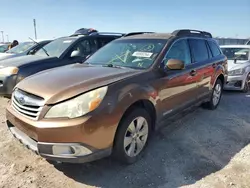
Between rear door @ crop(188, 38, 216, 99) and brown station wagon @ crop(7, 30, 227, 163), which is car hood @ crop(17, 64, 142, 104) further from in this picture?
rear door @ crop(188, 38, 216, 99)

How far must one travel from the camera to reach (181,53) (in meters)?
4.05

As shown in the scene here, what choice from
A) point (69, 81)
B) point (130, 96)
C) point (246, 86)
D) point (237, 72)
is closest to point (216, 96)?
point (237, 72)

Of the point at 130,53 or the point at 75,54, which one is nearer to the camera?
the point at 130,53

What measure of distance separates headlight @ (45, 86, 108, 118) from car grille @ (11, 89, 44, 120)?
17 centimetres

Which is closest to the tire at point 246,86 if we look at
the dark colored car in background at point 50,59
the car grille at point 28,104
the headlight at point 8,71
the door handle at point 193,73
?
the door handle at point 193,73

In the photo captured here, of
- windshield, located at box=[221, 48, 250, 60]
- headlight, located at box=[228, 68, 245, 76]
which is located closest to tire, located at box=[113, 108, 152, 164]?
headlight, located at box=[228, 68, 245, 76]

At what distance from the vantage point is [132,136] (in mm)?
3002

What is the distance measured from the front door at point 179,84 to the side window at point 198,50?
0.69 feet

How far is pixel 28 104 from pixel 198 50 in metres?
3.29

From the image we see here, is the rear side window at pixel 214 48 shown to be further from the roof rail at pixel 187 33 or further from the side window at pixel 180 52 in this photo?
the side window at pixel 180 52

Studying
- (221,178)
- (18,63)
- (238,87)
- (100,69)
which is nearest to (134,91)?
(100,69)

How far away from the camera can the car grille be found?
2.59m

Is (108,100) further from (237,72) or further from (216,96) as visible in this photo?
(237,72)

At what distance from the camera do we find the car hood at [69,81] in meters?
2.60
